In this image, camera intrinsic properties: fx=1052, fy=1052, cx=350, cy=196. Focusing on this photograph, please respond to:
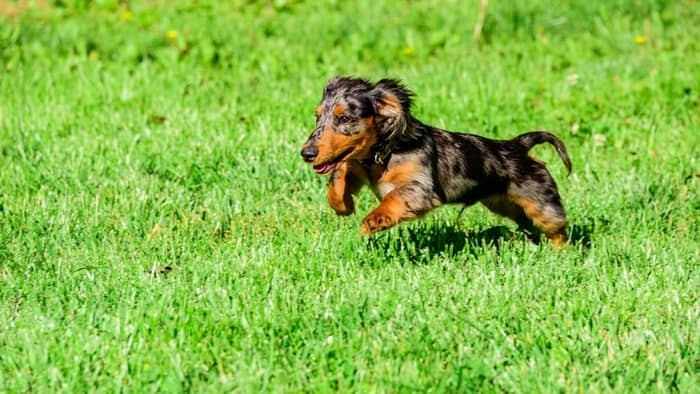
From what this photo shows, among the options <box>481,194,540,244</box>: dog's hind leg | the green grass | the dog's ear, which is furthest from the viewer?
<box>481,194,540,244</box>: dog's hind leg

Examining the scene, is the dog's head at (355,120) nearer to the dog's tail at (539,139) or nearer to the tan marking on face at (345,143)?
the tan marking on face at (345,143)

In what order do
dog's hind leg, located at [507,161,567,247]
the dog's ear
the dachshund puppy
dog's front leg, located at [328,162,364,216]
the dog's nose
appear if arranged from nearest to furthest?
the dog's nose
the dachshund puppy
the dog's ear
dog's front leg, located at [328,162,364,216]
dog's hind leg, located at [507,161,567,247]

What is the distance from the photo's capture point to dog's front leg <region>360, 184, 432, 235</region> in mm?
4676

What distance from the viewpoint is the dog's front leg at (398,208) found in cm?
468

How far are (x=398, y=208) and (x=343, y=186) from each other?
0.46 meters

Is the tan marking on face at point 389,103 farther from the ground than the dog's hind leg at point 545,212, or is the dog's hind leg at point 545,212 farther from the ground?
the tan marking on face at point 389,103

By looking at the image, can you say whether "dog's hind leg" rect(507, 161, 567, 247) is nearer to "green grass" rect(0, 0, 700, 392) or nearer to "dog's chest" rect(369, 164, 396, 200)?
"green grass" rect(0, 0, 700, 392)

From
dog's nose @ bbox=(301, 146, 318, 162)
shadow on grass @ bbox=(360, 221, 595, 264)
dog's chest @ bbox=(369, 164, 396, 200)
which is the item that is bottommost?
shadow on grass @ bbox=(360, 221, 595, 264)

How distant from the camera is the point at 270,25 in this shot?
10125 mm

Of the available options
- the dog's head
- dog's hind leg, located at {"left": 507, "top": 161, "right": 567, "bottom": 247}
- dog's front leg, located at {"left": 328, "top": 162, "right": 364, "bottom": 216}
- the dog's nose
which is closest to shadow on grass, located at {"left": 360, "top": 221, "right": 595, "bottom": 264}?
dog's hind leg, located at {"left": 507, "top": 161, "right": 567, "bottom": 247}

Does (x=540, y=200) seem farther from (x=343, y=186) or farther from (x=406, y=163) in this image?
(x=343, y=186)

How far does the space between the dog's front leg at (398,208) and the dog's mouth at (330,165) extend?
0.88 feet

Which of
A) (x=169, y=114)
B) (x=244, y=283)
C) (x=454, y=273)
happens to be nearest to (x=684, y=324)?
(x=454, y=273)

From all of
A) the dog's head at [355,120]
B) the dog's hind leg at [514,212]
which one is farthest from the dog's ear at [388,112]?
the dog's hind leg at [514,212]
